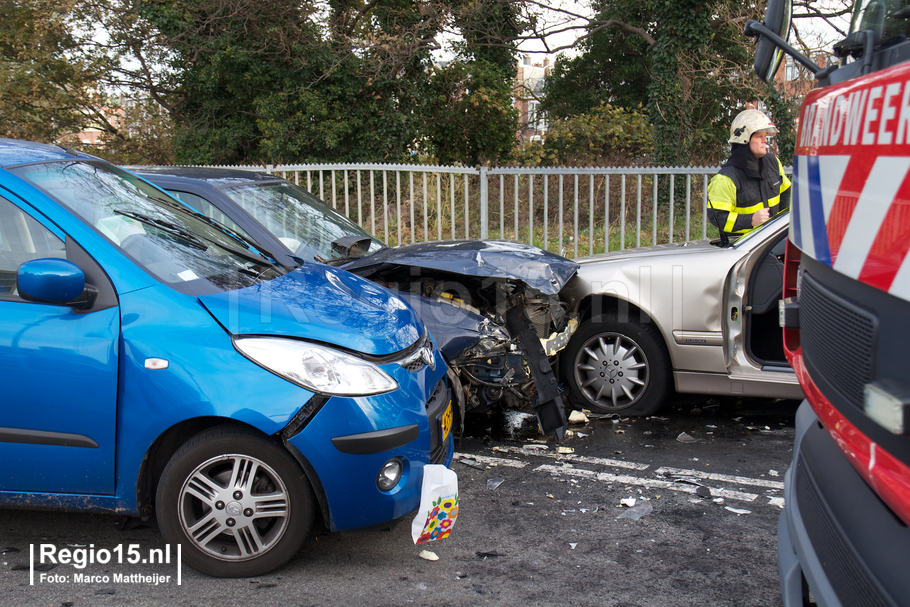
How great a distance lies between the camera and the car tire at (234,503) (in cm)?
272

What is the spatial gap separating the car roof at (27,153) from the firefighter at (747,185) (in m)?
4.44

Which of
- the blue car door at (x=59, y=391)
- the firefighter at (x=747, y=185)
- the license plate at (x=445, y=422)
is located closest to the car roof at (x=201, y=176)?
the blue car door at (x=59, y=391)

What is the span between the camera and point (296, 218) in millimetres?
5312

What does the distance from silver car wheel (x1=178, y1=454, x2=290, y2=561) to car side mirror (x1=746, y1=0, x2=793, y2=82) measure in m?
2.49

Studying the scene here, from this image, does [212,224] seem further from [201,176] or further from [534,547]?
[534,547]

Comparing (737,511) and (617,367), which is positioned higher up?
(617,367)

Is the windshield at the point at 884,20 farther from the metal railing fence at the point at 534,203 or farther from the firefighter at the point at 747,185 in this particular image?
the metal railing fence at the point at 534,203

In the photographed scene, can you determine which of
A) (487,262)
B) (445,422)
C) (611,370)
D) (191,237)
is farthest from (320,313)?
(611,370)

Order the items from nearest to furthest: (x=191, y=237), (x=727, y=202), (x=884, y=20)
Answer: (x=884, y=20) < (x=191, y=237) < (x=727, y=202)

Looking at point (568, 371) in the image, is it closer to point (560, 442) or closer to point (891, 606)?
point (560, 442)

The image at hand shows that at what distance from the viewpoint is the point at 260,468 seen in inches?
108

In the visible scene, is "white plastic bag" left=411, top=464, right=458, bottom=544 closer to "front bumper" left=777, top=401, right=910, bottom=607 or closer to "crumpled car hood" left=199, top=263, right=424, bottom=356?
"crumpled car hood" left=199, top=263, right=424, bottom=356

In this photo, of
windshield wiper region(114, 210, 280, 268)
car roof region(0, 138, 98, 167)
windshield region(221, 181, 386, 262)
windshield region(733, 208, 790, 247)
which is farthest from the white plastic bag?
windshield region(733, 208, 790, 247)

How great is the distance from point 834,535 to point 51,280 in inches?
105
